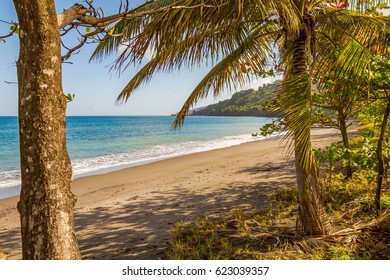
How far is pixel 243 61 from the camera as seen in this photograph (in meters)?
4.63

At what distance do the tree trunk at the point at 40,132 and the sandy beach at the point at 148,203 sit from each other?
1.99 meters

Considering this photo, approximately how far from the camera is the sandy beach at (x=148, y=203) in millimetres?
4758

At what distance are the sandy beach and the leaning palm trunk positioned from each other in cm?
25

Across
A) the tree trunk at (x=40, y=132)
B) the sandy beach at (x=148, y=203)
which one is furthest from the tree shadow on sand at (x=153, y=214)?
the tree trunk at (x=40, y=132)

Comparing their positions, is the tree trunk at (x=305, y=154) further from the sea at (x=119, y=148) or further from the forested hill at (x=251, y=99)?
the sea at (x=119, y=148)

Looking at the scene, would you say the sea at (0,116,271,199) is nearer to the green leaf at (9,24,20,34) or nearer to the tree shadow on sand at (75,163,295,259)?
the tree shadow on sand at (75,163,295,259)

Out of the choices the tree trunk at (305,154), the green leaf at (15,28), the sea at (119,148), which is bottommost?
the sea at (119,148)

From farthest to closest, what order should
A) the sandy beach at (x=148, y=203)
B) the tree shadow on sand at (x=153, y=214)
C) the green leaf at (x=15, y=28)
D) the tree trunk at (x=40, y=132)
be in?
1. the sandy beach at (x=148, y=203)
2. the tree shadow on sand at (x=153, y=214)
3. the green leaf at (x=15, y=28)
4. the tree trunk at (x=40, y=132)

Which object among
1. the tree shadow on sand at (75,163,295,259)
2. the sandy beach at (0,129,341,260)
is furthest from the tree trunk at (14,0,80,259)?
the tree shadow on sand at (75,163,295,259)

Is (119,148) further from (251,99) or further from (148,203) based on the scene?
(251,99)

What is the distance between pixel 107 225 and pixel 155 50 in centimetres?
369

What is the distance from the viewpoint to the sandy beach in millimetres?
4758
